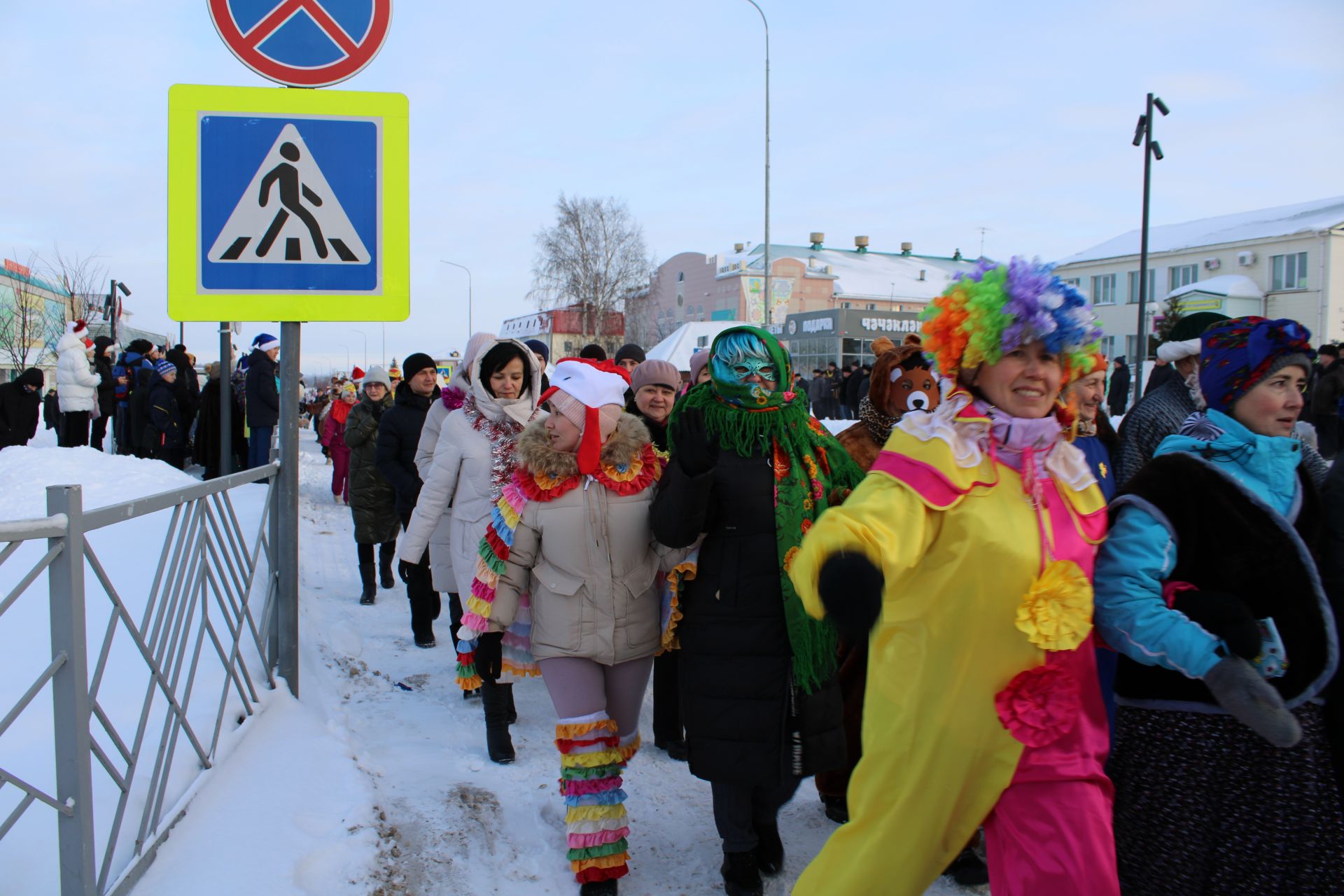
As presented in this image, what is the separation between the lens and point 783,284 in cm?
5525

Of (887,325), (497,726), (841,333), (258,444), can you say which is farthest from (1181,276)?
(497,726)

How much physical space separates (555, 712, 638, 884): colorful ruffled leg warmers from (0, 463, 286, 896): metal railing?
1.28 meters

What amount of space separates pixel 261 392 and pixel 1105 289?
43.0m

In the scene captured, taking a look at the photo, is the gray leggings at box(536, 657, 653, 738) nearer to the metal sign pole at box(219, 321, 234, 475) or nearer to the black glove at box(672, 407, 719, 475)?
the black glove at box(672, 407, 719, 475)

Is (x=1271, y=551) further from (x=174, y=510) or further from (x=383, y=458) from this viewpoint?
(x=383, y=458)

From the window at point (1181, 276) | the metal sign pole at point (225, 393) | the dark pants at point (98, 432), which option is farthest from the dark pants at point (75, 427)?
the window at point (1181, 276)

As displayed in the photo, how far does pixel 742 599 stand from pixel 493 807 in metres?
1.60

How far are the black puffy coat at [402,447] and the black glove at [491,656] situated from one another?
2.93 m

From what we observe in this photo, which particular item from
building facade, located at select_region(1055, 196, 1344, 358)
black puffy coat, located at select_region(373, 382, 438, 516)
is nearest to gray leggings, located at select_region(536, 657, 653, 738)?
black puffy coat, located at select_region(373, 382, 438, 516)

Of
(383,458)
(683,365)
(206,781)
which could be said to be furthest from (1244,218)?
(206,781)

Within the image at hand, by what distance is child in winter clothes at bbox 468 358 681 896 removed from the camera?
3219mm

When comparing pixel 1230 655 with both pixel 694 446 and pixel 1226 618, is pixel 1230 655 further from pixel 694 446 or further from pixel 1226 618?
pixel 694 446

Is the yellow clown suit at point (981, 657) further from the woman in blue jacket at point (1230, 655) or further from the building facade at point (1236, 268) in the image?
the building facade at point (1236, 268)

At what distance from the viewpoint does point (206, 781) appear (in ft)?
10.4
